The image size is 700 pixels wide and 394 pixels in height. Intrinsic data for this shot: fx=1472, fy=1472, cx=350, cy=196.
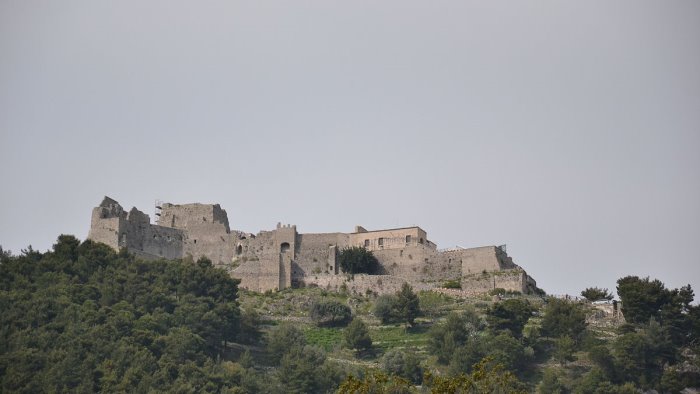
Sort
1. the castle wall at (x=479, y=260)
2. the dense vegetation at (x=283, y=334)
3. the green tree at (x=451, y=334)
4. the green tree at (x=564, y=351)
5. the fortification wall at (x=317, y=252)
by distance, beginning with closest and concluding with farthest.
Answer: the dense vegetation at (x=283, y=334) < the green tree at (x=564, y=351) < the green tree at (x=451, y=334) < the castle wall at (x=479, y=260) < the fortification wall at (x=317, y=252)

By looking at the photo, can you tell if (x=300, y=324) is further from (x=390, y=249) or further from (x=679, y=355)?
(x=679, y=355)

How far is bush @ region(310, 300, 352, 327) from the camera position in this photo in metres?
77.1

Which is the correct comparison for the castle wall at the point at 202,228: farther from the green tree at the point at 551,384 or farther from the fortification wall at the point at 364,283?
the green tree at the point at 551,384

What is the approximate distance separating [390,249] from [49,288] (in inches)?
815

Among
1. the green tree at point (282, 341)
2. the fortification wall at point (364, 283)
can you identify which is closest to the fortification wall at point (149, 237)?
the fortification wall at point (364, 283)

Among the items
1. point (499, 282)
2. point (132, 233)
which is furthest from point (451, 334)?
point (132, 233)

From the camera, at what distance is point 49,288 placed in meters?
72.9

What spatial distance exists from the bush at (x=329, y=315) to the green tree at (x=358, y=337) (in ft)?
11.2

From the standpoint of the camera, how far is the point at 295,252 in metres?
84.4

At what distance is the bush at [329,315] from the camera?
77.1 metres

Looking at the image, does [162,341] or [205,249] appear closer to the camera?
[162,341]

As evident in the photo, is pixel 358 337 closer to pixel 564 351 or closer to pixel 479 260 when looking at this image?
pixel 564 351

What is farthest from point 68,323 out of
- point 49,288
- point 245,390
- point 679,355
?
point 679,355

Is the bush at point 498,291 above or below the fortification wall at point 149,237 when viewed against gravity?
below
